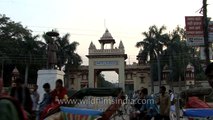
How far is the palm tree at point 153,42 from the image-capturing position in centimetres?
→ 5459

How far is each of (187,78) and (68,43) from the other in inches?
772

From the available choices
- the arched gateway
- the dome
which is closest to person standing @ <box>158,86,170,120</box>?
the arched gateway

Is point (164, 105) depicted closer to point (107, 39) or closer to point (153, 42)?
point (153, 42)

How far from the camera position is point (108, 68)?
179ft

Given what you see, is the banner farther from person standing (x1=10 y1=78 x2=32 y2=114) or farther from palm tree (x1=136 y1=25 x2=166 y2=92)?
palm tree (x1=136 y1=25 x2=166 y2=92)

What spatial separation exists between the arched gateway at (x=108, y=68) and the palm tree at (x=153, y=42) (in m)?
1.86

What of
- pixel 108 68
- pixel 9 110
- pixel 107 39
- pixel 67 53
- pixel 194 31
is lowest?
pixel 9 110

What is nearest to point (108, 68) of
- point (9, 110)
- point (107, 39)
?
point (107, 39)

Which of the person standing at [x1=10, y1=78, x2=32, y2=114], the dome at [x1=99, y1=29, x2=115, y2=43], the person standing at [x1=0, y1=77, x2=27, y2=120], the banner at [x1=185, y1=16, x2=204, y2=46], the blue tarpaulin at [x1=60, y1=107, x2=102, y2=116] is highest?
the dome at [x1=99, y1=29, x2=115, y2=43]

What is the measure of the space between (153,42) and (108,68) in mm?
7309

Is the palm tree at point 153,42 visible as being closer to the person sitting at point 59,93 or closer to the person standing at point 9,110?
the person sitting at point 59,93

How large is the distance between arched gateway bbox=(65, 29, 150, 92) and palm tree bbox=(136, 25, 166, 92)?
186cm

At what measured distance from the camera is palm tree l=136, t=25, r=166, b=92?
54594 mm

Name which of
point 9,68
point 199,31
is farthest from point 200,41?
point 9,68
